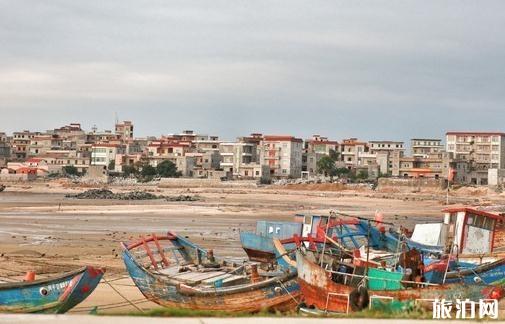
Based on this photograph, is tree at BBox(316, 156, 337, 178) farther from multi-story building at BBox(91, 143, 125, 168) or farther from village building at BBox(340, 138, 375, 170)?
multi-story building at BBox(91, 143, 125, 168)

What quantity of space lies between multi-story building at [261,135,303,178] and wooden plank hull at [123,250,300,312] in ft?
376

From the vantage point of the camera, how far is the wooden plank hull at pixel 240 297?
1697cm

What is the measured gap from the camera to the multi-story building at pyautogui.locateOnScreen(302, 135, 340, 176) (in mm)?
141500

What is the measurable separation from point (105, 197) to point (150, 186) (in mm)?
34063

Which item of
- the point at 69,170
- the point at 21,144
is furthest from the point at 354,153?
the point at 21,144

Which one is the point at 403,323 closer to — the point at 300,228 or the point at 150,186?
the point at 300,228

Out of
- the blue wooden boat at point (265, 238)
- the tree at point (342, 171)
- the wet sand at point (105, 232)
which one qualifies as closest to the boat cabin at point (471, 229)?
the blue wooden boat at point (265, 238)

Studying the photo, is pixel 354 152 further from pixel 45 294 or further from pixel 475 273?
pixel 45 294

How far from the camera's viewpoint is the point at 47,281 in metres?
15.9

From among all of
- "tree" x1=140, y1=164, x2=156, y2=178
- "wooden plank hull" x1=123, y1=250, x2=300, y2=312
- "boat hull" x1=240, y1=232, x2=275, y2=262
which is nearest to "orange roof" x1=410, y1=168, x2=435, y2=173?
"tree" x1=140, y1=164, x2=156, y2=178

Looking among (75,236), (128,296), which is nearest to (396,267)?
(128,296)

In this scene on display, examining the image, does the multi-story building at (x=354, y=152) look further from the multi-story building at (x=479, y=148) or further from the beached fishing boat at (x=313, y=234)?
the beached fishing boat at (x=313, y=234)

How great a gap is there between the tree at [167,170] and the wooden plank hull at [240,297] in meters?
109

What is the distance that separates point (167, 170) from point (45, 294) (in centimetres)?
11240
